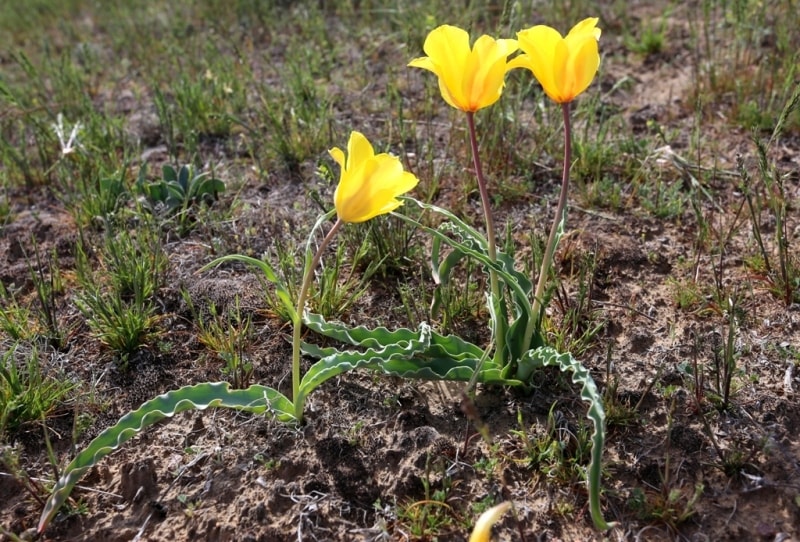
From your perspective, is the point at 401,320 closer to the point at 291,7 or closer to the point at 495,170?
the point at 495,170

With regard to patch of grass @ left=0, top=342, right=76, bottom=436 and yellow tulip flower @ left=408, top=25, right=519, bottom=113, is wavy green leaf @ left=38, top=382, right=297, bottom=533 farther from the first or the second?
yellow tulip flower @ left=408, top=25, right=519, bottom=113

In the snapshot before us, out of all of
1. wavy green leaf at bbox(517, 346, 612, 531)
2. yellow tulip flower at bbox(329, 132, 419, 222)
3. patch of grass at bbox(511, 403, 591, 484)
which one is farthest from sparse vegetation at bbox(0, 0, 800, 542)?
yellow tulip flower at bbox(329, 132, 419, 222)

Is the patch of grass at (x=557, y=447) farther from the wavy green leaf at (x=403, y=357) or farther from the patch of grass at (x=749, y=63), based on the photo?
the patch of grass at (x=749, y=63)

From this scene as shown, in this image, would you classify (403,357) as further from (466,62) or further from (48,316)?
(48,316)

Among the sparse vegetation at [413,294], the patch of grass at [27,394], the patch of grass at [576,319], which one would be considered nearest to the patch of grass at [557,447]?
the sparse vegetation at [413,294]

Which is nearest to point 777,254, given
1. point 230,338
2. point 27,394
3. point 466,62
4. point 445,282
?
point 445,282

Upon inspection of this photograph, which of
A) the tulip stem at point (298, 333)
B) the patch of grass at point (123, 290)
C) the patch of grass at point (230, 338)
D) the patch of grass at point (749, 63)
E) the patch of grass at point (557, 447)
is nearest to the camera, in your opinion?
the tulip stem at point (298, 333)
